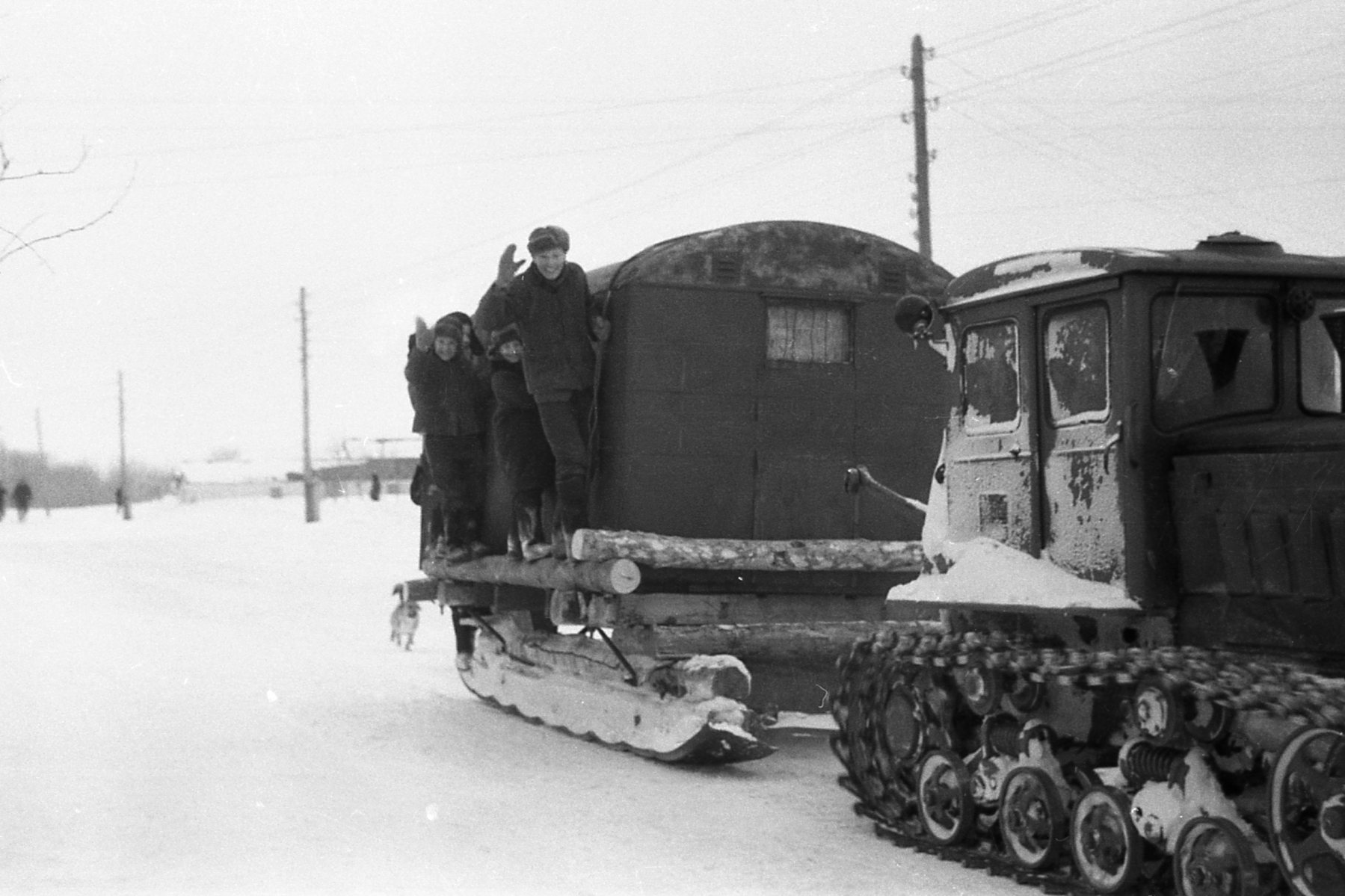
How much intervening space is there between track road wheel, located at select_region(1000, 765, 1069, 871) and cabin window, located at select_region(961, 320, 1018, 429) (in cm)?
166

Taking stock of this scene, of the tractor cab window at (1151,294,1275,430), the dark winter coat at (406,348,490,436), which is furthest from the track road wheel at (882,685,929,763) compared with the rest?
the dark winter coat at (406,348,490,436)

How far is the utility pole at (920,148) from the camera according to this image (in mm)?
23578

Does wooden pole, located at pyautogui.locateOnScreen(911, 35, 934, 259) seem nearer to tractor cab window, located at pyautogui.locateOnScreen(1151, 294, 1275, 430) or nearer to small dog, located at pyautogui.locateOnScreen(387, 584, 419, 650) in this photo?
small dog, located at pyautogui.locateOnScreen(387, 584, 419, 650)

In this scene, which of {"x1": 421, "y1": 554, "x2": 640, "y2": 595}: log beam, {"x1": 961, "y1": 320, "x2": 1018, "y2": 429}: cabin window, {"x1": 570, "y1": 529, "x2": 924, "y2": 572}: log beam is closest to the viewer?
{"x1": 961, "y1": 320, "x2": 1018, "y2": 429}: cabin window

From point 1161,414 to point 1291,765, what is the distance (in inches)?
70.0

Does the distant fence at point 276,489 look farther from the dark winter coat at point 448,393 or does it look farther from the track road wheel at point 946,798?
the track road wheel at point 946,798

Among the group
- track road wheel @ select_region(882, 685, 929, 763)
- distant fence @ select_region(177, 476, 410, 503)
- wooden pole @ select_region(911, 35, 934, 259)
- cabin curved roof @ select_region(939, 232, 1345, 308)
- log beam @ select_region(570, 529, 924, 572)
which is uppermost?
wooden pole @ select_region(911, 35, 934, 259)

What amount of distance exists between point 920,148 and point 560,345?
46.8ft

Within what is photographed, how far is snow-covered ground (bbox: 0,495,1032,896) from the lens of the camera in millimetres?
7098

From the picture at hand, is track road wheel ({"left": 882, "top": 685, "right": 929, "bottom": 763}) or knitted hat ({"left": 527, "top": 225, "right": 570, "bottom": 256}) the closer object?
track road wheel ({"left": 882, "top": 685, "right": 929, "bottom": 763})

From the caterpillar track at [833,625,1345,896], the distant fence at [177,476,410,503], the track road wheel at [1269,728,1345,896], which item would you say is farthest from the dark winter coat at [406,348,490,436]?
the distant fence at [177,476,410,503]

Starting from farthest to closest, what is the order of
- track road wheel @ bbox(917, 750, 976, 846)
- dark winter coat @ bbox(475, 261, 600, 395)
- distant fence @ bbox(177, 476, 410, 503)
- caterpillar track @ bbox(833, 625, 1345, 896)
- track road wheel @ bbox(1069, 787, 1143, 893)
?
distant fence @ bbox(177, 476, 410, 503) < dark winter coat @ bbox(475, 261, 600, 395) < track road wheel @ bbox(917, 750, 976, 846) < track road wheel @ bbox(1069, 787, 1143, 893) < caterpillar track @ bbox(833, 625, 1345, 896)

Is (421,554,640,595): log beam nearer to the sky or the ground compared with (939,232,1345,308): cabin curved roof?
nearer to the ground

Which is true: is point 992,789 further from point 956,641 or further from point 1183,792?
point 1183,792
